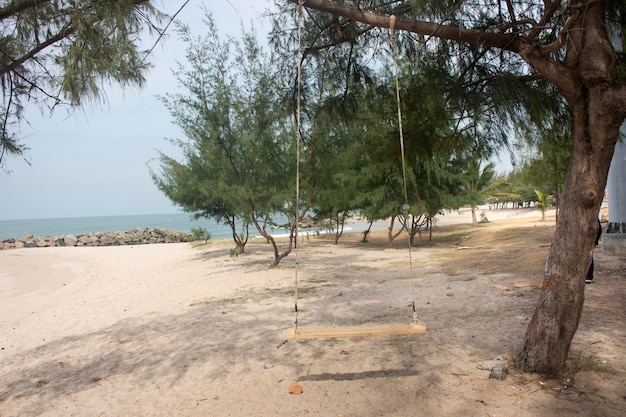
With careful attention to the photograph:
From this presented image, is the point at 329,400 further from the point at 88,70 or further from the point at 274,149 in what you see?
the point at 274,149

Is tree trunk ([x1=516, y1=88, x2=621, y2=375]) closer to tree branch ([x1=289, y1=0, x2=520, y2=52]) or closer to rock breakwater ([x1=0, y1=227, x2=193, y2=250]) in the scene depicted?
tree branch ([x1=289, y1=0, x2=520, y2=52])

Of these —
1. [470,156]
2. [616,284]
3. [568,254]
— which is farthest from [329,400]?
[616,284]

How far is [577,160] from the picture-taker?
3.31 metres

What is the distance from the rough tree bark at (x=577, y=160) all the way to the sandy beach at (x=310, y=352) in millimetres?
362

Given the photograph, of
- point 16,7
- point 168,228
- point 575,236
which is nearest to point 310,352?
point 575,236

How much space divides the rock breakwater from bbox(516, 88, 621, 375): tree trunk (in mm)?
35404

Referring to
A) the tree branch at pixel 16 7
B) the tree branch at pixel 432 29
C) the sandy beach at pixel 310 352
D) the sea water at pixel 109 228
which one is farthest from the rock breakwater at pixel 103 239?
the tree branch at pixel 432 29

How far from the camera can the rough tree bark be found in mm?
3189

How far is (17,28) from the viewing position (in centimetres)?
392

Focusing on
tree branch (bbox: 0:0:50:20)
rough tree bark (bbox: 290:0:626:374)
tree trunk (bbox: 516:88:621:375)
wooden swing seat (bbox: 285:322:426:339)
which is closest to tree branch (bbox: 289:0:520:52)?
rough tree bark (bbox: 290:0:626:374)

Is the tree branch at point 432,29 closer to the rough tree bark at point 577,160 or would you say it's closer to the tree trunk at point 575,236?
A: the rough tree bark at point 577,160

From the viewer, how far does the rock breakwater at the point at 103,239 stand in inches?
1319

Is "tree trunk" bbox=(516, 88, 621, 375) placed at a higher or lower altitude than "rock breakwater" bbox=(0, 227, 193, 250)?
higher

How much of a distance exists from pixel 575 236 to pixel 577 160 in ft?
1.91
